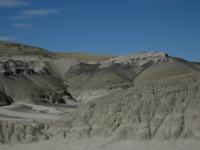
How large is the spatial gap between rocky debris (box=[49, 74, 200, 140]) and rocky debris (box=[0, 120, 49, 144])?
1.86 meters

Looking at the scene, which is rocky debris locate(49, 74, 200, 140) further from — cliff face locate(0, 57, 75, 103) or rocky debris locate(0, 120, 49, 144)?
cliff face locate(0, 57, 75, 103)

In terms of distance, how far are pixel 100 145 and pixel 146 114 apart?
3.79 m

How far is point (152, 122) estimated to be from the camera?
37812 mm

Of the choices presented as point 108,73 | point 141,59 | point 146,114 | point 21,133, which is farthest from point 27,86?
point 146,114

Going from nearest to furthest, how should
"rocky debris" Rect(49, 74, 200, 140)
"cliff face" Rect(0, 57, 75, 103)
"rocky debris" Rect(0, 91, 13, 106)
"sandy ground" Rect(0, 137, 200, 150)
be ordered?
1. "sandy ground" Rect(0, 137, 200, 150)
2. "rocky debris" Rect(49, 74, 200, 140)
3. "rocky debris" Rect(0, 91, 13, 106)
4. "cliff face" Rect(0, 57, 75, 103)

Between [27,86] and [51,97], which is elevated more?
[27,86]

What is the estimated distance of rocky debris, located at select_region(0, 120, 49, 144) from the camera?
41.6m

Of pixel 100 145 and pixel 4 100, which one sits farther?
pixel 4 100

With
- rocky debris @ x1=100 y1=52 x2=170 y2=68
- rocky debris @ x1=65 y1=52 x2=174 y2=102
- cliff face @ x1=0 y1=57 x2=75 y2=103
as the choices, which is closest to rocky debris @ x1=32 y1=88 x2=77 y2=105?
cliff face @ x1=0 y1=57 x2=75 y2=103

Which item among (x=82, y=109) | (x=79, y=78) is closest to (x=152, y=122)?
(x=82, y=109)

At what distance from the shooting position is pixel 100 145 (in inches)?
1516

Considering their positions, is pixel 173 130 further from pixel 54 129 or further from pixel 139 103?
pixel 54 129

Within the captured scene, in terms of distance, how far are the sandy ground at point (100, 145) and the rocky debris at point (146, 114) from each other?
0.51 metres

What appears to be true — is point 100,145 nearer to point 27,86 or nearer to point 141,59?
point 27,86
